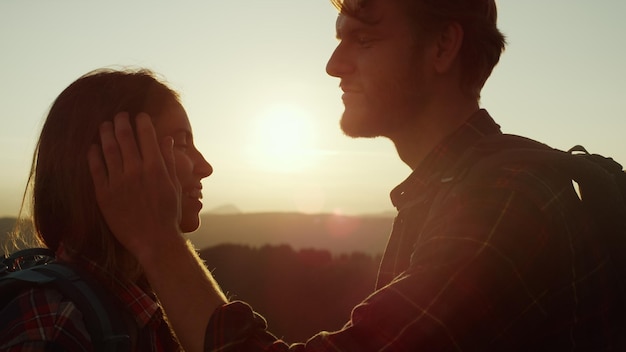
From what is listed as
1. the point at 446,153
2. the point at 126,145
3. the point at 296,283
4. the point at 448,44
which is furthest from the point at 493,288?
the point at 296,283

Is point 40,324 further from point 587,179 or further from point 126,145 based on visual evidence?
point 587,179

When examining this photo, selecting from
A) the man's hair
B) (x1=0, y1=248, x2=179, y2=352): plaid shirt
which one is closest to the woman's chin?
(x1=0, y1=248, x2=179, y2=352): plaid shirt

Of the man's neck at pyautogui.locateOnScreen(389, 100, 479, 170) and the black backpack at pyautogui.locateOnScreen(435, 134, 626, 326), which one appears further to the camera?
the man's neck at pyautogui.locateOnScreen(389, 100, 479, 170)

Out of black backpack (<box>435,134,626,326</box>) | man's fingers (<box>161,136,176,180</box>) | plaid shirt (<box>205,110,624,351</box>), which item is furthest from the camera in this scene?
man's fingers (<box>161,136,176,180</box>)

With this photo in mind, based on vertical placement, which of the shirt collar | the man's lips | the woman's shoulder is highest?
the shirt collar

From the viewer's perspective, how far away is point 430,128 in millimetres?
3652

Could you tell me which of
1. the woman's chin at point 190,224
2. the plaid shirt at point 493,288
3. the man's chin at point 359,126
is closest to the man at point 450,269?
the plaid shirt at point 493,288

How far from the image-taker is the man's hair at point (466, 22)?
153 inches

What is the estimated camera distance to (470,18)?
4008 mm

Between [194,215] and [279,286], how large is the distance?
13.4 meters

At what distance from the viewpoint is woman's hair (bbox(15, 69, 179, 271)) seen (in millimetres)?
3201

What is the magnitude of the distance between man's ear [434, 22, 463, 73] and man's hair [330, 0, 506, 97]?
1.8 inches

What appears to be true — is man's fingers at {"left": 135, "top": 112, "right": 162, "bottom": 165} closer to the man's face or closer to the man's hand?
the man's hand

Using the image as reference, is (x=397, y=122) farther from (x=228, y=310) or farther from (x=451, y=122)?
(x=228, y=310)
